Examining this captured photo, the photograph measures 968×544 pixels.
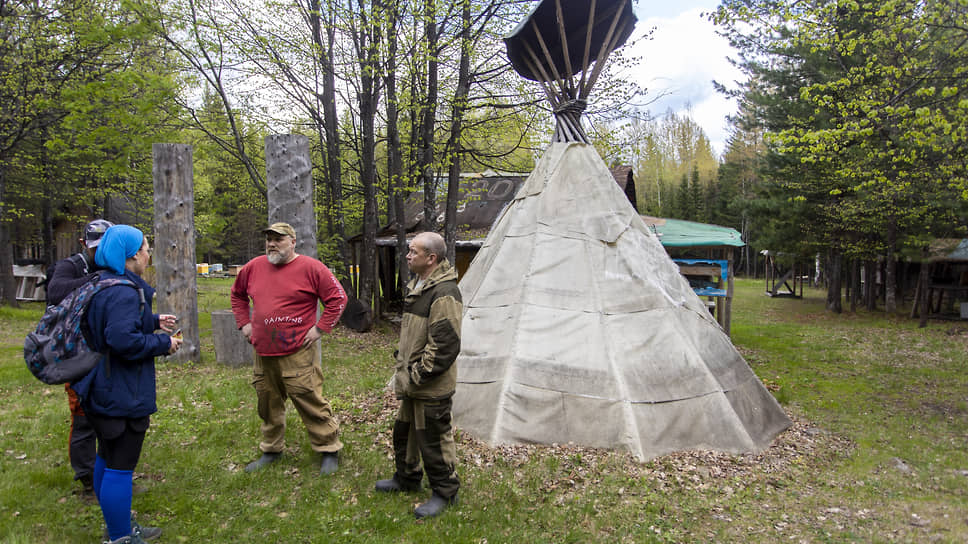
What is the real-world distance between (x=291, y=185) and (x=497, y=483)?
169 inches

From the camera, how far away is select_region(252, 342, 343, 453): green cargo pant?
167 inches

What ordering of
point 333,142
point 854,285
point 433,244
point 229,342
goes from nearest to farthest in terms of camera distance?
point 433,244 → point 229,342 → point 333,142 → point 854,285

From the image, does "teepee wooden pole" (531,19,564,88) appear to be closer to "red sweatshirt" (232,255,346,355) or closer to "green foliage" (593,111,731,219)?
"red sweatshirt" (232,255,346,355)

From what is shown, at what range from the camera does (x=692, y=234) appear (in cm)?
1188

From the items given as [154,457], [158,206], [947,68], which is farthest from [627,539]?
[947,68]

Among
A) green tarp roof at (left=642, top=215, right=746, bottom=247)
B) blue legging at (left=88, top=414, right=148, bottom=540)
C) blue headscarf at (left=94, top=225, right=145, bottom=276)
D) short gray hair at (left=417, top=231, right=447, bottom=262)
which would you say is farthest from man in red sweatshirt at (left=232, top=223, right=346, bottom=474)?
green tarp roof at (left=642, top=215, right=746, bottom=247)

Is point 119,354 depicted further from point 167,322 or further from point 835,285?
point 835,285

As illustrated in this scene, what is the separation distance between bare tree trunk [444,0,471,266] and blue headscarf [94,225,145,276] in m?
7.91

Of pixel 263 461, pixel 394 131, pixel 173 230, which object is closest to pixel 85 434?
pixel 263 461

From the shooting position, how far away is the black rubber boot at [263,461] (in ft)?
14.6

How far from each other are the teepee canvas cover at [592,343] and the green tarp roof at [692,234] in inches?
183

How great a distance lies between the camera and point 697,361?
564 cm

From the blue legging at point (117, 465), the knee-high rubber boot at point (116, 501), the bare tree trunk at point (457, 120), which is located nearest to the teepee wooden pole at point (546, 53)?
the bare tree trunk at point (457, 120)

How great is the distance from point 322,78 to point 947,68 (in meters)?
12.7
